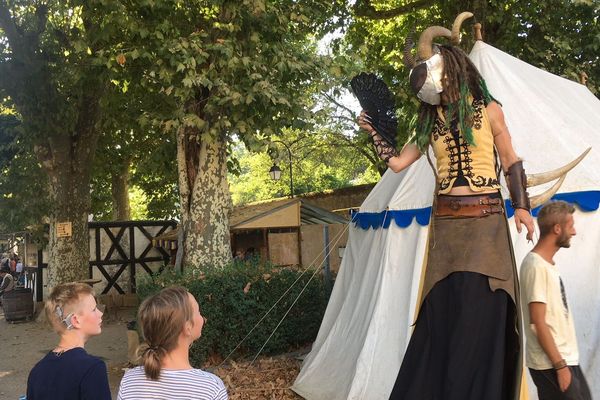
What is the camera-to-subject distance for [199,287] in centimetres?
743

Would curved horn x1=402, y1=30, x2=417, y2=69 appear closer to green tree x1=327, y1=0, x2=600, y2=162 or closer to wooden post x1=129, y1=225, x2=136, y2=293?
green tree x1=327, y1=0, x2=600, y2=162

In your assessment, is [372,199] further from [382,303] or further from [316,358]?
[316,358]

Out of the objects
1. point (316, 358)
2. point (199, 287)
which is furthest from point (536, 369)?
point (199, 287)

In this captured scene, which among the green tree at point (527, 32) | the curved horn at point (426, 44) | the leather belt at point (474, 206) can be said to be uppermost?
the green tree at point (527, 32)

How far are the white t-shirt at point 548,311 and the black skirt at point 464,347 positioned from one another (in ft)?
0.47

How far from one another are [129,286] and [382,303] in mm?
13878

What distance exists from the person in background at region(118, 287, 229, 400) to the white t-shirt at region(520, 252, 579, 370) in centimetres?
155

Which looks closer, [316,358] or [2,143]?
[316,358]

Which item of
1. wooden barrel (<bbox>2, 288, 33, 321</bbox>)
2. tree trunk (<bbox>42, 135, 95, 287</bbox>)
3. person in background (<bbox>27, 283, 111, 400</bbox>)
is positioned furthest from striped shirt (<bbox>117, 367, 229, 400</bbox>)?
wooden barrel (<bbox>2, 288, 33, 321</bbox>)

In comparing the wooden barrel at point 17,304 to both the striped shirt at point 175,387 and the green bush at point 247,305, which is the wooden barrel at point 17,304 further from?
the striped shirt at point 175,387

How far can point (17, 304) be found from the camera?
1440cm

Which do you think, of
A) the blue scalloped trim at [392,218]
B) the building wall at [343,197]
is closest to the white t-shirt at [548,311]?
the blue scalloped trim at [392,218]

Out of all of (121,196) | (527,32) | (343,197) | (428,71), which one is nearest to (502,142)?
(428,71)

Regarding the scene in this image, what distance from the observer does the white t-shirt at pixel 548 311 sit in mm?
2854
